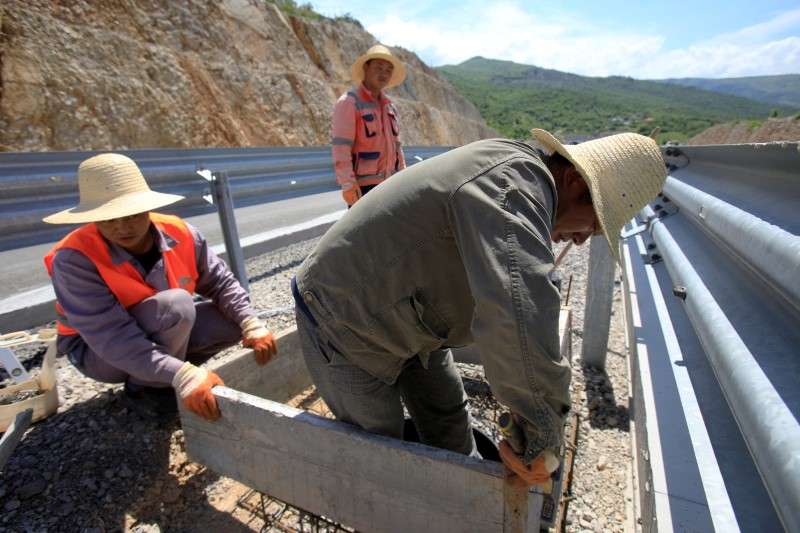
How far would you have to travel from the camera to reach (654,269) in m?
2.54

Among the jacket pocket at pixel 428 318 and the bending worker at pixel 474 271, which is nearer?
the bending worker at pixel 474 271

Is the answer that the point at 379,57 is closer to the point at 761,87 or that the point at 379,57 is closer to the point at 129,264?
the point at 129,264

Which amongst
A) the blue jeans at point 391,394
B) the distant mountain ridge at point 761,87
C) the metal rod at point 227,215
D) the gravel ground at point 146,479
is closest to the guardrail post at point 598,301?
the gravel ground at point 146,479

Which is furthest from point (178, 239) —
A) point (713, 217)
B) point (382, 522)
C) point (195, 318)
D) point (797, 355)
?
point (797, 355)

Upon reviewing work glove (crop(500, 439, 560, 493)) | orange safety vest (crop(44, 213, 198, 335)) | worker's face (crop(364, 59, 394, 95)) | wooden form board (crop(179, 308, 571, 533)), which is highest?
worker's face (crop(364, 59, 394, 95))

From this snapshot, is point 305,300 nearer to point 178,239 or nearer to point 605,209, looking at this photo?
point 605,209

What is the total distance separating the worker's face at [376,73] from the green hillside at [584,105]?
12449 mm

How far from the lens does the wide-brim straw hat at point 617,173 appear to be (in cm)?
135

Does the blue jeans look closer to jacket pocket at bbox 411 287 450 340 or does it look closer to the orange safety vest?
jacket pocket at bbox 411 287 450 340

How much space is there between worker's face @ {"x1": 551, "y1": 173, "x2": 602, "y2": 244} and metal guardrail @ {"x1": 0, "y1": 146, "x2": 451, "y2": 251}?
261 cm

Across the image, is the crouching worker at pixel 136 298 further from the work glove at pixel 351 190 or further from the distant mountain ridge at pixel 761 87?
the distant mountain ridge at pixel 761 87

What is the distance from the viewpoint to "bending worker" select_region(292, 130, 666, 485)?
46.3 inches

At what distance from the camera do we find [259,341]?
8.33 ft

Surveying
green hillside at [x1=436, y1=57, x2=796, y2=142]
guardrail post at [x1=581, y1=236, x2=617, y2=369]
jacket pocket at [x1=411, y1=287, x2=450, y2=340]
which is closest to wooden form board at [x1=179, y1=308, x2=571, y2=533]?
jacket pocket at [x1=411, y1=287, x2=450, y2=340]
